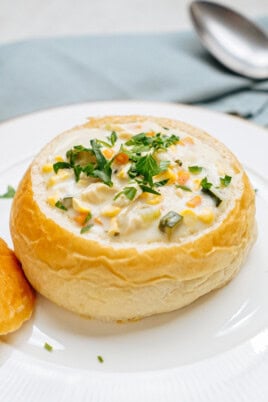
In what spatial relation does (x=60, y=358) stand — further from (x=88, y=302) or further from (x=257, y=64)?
(x=257, y=64)

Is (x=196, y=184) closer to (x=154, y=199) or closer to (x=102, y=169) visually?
(x=154, y=199)

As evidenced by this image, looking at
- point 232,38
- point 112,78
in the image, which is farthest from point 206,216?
point 232,38

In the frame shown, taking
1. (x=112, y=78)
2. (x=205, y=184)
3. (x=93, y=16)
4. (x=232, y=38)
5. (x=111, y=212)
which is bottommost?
(x=93, y=16)

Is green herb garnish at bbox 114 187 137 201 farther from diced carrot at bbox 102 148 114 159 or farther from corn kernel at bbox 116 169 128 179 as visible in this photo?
diced carrot at bbox 102 148 114 159

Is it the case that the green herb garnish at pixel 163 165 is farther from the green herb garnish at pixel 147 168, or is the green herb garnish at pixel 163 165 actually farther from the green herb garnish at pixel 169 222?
the green herb garnish at pixel 169 222

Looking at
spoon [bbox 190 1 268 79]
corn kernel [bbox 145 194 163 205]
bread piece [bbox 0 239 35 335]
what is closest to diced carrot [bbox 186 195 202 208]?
corn kernel [bbox 145 194 163 205]

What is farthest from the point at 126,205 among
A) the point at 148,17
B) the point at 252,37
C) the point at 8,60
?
the point at 148,17
